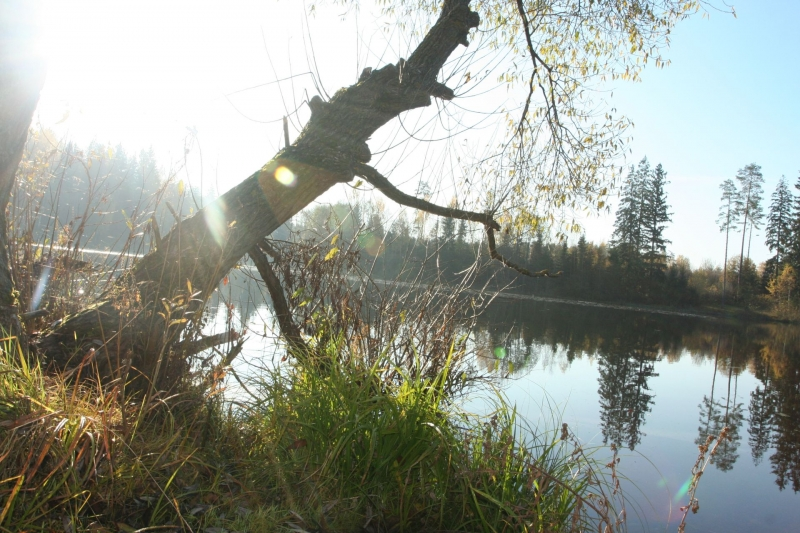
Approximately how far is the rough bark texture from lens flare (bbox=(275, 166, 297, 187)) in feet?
4.08

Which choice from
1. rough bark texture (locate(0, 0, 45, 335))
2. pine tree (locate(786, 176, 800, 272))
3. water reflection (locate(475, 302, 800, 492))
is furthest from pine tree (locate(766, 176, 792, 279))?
rough bark texture (locate(0, 0, 45, 335))

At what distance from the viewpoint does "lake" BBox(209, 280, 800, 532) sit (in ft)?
18.4

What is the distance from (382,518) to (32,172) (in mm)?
3699

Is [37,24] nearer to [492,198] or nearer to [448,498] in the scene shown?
[448,498]

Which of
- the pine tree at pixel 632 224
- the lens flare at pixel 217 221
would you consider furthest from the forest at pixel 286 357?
the pine tree at pixel 632 224

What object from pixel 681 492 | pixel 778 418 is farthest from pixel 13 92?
pixel 778 418

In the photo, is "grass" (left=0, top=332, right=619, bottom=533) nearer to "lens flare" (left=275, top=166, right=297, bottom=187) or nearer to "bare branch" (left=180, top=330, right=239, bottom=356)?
"bare branch" (left=180, top=330, right=239, bottom=356)

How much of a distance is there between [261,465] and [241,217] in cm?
143

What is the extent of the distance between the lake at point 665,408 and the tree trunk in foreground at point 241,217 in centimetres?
80

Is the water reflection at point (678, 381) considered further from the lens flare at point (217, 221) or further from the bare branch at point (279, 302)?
the lens flare at point (217, 221)

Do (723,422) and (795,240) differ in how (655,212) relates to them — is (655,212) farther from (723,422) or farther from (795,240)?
(723,422)

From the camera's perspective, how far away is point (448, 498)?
99.8 inches

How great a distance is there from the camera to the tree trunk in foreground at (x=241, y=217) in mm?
2719

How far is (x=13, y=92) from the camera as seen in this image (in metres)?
2.37
